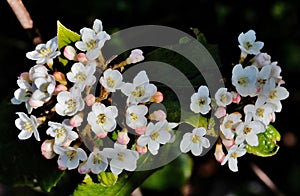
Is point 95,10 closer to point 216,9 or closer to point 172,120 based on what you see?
point 216,9

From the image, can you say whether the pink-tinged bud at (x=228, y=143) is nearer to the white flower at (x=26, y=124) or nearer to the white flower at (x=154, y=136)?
the white flower at (x=154, y=136)

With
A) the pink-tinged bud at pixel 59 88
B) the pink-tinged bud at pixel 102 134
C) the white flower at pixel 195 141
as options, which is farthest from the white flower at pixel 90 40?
the white flower at pixel 195 141

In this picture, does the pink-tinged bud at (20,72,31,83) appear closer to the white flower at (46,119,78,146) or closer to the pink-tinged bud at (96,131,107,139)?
the white flower at (46,119,78,146)

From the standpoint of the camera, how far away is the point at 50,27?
2619mm

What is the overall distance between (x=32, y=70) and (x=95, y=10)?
3.89 feet

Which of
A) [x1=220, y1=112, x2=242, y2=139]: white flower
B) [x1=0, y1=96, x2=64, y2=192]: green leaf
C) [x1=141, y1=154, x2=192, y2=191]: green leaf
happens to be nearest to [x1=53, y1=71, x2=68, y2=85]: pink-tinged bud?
[x1=0, y1=96, x2=64, y2=192]: green leaf

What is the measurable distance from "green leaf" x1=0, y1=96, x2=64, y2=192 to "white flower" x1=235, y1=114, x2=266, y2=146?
62 cm

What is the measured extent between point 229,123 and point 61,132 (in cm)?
47

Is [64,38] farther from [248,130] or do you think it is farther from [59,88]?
[248,130]

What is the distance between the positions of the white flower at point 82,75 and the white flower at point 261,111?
0.45 metres

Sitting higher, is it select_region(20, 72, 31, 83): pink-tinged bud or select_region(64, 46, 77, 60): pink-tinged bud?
select_region(64, 46, 77, 60): pink-tinged bud

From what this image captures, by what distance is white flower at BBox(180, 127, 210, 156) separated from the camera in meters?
1.78

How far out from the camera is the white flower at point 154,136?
175 cm

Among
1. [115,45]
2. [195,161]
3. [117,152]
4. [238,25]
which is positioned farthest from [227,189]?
[117,152]
